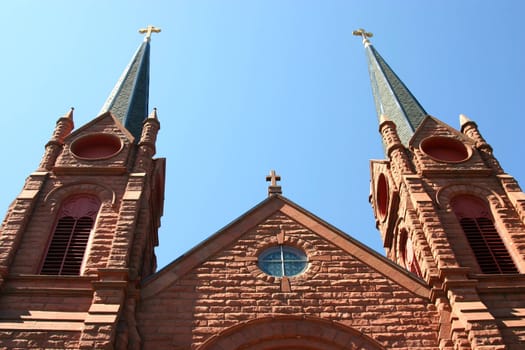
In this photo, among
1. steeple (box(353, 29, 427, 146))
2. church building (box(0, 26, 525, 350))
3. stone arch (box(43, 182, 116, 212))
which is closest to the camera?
church building (box(0, 26, 525, 350))

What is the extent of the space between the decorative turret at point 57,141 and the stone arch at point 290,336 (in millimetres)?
8092

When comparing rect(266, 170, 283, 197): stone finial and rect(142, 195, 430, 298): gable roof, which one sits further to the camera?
rect(266, 170, 283, 197): stone finial

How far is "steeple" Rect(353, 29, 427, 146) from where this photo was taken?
21872 millimetres

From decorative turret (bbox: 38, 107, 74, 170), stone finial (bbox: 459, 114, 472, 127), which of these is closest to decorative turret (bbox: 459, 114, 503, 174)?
stone finial (bbox: 459, 114, 472, 127)

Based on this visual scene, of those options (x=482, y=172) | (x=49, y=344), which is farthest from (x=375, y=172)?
(x=49, y=344)

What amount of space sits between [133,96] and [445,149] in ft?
38.0

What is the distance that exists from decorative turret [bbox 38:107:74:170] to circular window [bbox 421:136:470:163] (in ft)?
36.3

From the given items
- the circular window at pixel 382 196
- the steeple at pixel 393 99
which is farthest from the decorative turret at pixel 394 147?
the circular window at pixel 382 196

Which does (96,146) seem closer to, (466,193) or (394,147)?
(394,147)

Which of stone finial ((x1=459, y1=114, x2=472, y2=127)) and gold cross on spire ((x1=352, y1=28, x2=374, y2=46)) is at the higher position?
gold cross on spire ((x1=352, y1=28, x2=374, y2=46))

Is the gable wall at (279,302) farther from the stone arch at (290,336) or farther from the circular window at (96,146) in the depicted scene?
the circular window at (96,146)

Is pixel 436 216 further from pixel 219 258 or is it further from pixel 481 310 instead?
pixel 219 258

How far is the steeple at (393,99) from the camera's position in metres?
21.9

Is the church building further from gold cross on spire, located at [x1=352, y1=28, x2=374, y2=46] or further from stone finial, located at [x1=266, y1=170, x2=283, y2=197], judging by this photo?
gold cross on spire, located at [x1=352, y1=28, x2=374, y2=46]
